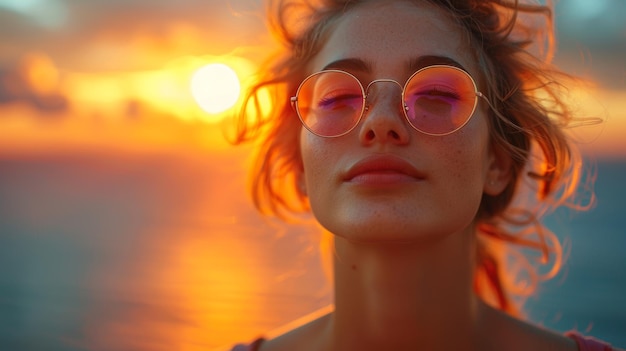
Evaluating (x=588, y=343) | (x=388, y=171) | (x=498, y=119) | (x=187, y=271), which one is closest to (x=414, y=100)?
(x=388, y=171)

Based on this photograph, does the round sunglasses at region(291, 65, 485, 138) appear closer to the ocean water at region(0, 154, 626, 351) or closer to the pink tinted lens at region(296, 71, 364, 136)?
the pink tinted lens at region(296, 71, 364, 136)

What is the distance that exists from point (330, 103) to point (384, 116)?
226mm

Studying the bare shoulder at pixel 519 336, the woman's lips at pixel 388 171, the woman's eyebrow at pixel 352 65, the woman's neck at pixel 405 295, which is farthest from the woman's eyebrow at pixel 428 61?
the bare shoulder at pixel 519 336

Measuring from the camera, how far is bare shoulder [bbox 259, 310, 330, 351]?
2419 mm

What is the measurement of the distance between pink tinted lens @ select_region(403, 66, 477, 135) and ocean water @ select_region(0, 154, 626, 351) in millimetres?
1294

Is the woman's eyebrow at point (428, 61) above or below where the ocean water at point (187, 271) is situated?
above

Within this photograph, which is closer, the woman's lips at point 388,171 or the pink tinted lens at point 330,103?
the woman's lips at point 388,171

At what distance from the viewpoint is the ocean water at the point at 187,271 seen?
4.07 meters

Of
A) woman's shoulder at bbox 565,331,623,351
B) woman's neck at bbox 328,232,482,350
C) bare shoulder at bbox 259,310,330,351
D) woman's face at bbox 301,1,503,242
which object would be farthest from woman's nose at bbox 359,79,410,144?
woman's shoulder at bbox 565,331,623,351

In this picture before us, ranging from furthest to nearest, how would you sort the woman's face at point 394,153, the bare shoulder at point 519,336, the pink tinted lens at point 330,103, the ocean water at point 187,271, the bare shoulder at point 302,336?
the ocean water at point 187,271 → the bare shoulder at point 302,336 → the bare shoulder at point 519,336 → the pink tinted lens at point 330,103 → the woman's face at point 394,153

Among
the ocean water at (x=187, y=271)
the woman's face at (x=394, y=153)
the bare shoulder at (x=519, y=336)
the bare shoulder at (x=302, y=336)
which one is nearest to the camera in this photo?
the woman's face at (x=394, y=153)

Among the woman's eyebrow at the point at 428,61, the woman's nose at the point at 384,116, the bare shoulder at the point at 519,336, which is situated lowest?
the bare shoulder at the point at 519,336

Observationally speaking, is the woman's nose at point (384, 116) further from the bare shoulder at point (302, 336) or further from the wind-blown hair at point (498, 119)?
the bare shoulder at point (302, 336)

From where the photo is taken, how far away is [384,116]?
1.95 metres
